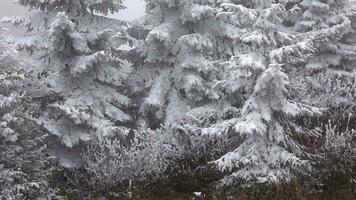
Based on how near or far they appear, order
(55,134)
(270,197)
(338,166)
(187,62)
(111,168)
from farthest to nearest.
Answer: (187,62)
(55,134)
(111,168)
(338,166)
(270,197)

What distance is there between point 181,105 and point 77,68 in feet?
11.0

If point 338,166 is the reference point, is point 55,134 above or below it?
below

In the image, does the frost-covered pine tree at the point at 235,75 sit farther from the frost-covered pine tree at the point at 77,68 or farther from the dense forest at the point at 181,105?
the frost-covered pine tree at the point at 77,68

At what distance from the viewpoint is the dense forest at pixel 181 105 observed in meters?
7.89

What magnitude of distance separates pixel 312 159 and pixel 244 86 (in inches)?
72.4

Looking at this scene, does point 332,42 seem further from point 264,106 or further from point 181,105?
point 264,106

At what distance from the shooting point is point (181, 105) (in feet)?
42.3

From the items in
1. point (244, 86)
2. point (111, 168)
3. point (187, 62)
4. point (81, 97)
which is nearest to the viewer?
point (244, 86)

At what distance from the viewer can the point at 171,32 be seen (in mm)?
13266

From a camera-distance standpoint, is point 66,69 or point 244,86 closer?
point 244,86

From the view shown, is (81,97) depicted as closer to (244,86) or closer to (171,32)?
(171,32)

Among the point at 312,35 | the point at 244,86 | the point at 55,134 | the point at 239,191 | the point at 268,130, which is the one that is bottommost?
the point at 55,134

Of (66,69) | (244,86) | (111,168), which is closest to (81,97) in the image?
(66,69)

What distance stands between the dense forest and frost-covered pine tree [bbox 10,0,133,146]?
4 cm
